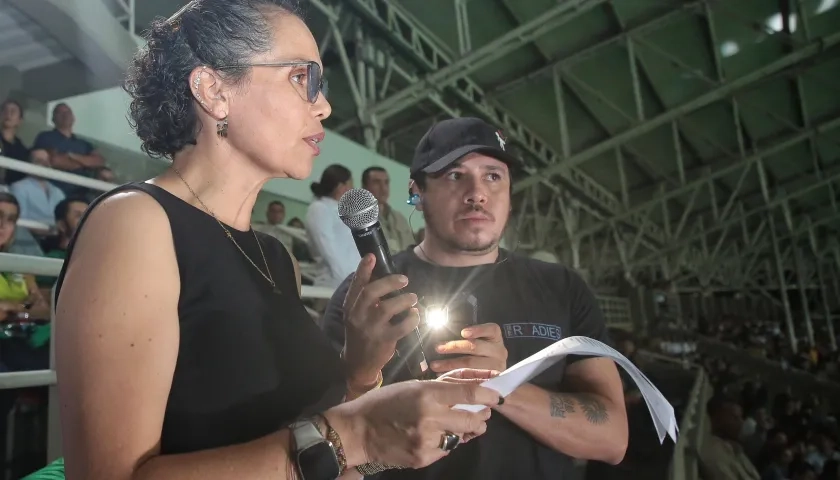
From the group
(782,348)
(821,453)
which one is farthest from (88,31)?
(782,348)

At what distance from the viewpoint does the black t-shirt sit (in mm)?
1417

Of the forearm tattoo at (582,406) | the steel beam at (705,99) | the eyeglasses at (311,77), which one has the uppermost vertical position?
the steel beam at (705,99)

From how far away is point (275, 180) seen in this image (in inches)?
210

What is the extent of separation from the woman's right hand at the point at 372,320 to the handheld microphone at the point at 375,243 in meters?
0.02

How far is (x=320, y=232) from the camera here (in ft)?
11.5

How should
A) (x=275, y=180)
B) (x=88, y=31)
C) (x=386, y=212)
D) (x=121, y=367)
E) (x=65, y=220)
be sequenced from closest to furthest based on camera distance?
(x=121, y=367), (x=65, y=220), (x=88, y=31), (x=386, y=212), (x=275, y=180)

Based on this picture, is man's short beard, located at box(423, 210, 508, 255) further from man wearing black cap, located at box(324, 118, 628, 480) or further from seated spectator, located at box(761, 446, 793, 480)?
seated spectator, located at box(761, 446, 793, 480)

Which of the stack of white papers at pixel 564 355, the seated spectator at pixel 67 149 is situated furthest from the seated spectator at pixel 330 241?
the stack of white papers at pixel 564 355

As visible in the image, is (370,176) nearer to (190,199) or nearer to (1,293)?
(1,293)

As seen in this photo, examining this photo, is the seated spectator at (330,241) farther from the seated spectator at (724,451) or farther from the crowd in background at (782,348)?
the crowd in background at (782,348)

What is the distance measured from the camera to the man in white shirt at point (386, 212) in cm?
423

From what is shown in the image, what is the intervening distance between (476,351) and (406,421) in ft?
1.02

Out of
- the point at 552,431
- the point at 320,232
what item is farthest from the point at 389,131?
the point at 552,431

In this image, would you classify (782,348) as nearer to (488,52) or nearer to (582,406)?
(488,52)
